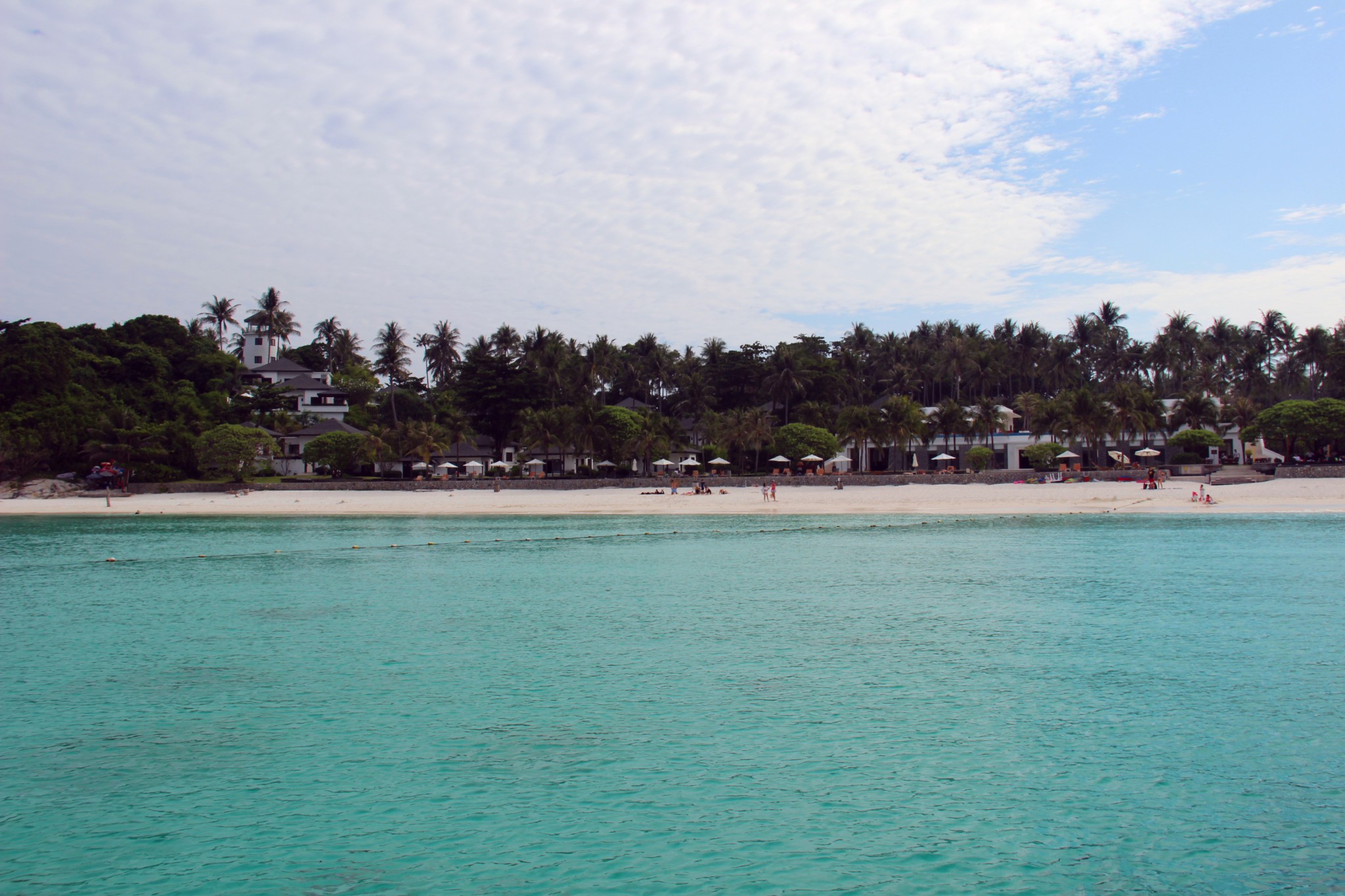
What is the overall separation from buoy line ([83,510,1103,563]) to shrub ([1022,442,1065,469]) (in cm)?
2561

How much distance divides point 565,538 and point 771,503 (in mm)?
16757

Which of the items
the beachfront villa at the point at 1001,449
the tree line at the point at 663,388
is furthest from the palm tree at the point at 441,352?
the beachfront villa at the point at 1001,449

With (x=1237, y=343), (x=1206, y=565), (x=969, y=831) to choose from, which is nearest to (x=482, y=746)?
(x=969, y=831)

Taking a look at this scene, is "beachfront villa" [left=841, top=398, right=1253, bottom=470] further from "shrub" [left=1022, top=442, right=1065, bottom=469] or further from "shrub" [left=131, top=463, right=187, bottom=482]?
"shrub" [left=131, top=463, right=187, bottom=482]

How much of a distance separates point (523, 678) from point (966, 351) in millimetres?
95510

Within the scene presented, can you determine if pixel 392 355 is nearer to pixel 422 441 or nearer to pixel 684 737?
pixel 422 441

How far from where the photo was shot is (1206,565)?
24.0m

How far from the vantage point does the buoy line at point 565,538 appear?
29.9m

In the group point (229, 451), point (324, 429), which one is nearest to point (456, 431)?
point (324, 429)

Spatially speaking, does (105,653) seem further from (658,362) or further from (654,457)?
(658,362)

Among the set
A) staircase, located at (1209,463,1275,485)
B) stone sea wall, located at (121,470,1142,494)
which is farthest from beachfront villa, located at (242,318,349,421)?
staircase, located at (1209,463,1275,485)

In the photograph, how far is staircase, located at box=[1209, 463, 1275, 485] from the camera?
51531 mm

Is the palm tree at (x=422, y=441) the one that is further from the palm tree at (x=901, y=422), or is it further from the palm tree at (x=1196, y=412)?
the palm tree at (x=1196, y=412)

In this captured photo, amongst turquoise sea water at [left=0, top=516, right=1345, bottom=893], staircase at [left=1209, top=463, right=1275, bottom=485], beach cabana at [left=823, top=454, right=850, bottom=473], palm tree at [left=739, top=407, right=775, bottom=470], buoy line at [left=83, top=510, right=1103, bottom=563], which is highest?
palm tree at [left=739, top=407, right=775, bottom=470]
